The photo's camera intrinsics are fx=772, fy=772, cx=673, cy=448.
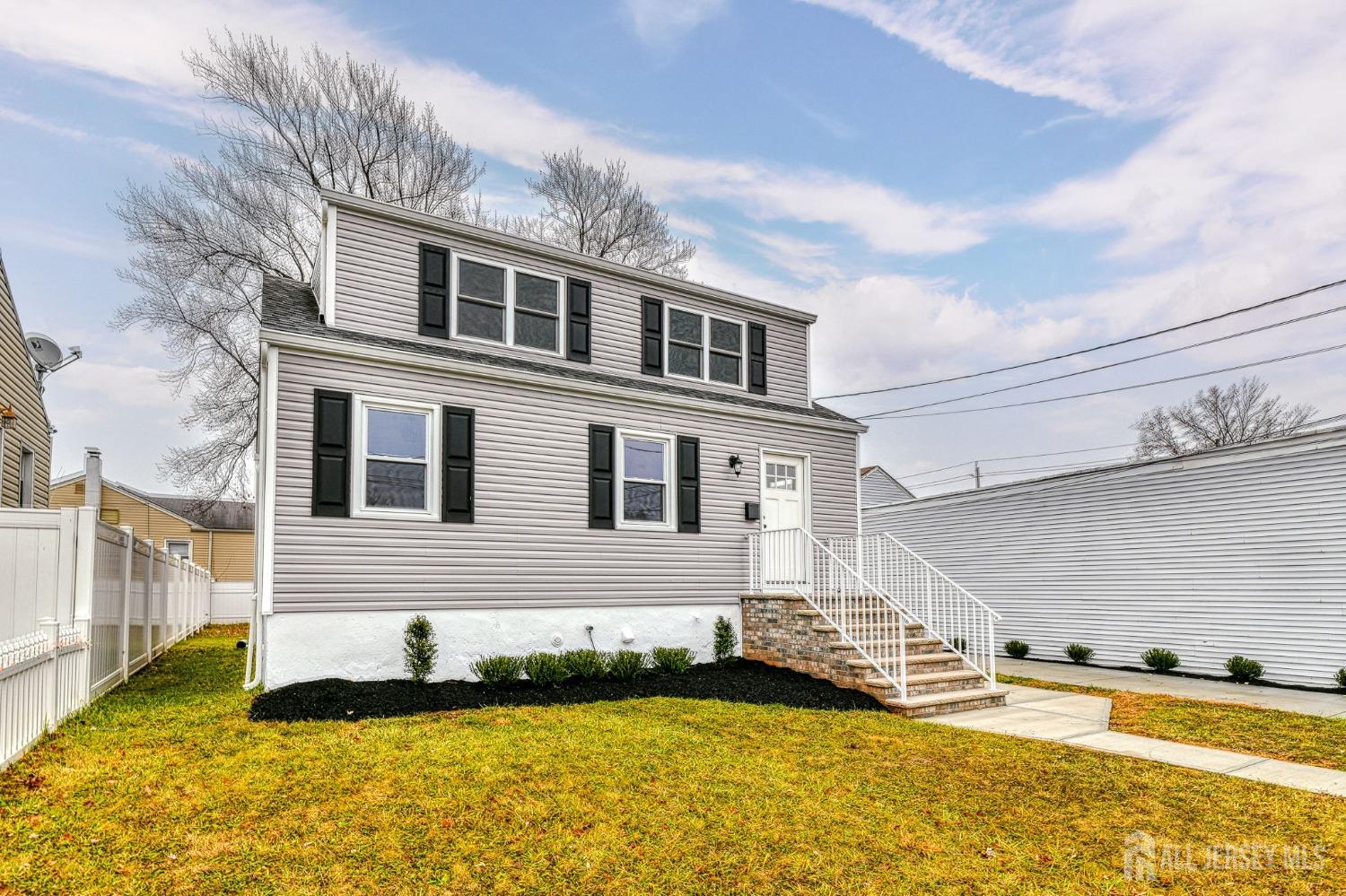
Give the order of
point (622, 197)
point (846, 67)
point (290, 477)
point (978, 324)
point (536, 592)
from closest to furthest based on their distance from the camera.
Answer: point (290, 477) < point (536, 592) < point (846, 67) < point (978, 324) < point (622, 197)

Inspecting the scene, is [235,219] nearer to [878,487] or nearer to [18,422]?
[18,422]

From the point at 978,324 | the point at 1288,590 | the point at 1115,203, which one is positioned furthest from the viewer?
the point at 978,324

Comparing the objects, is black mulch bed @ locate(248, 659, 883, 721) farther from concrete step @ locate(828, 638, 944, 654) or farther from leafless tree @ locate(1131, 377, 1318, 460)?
leafless tree @ locate(1131, 377, 1318, 460)

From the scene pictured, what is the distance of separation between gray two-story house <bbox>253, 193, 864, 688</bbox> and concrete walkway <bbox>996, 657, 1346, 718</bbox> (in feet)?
12.8

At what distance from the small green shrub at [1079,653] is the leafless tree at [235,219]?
18062 mm

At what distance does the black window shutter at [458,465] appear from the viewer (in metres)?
9.02

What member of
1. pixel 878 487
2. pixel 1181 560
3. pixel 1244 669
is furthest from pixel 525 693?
pixel 878 487

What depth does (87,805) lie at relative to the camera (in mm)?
4309

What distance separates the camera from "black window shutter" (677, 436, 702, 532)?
11008 millimetres

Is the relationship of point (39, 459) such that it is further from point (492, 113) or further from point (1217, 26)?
point (1217, 26)

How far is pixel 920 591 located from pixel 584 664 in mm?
6729

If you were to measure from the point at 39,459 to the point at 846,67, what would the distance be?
595 inches

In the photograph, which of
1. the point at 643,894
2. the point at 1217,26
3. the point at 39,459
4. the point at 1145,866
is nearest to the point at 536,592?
the point at 643,894

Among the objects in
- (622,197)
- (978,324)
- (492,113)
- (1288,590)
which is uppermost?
(622,197)
